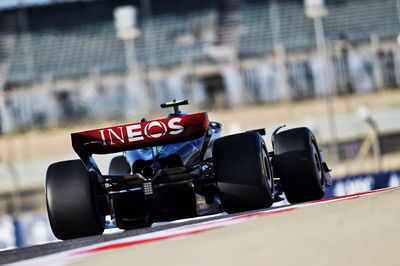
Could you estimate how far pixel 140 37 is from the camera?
34906mm

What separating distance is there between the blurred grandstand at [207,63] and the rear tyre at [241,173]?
18.6 m

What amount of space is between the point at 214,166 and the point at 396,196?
2464 millimetres

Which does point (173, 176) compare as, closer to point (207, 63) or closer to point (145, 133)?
point (145, 133)

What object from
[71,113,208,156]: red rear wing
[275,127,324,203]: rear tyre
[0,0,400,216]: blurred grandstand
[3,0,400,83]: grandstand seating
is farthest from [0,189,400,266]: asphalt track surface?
[3,0,400,83]: grandstand seating

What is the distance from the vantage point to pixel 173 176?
23.0ft

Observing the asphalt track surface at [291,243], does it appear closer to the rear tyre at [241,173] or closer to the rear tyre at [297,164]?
the rear tyre at [241,173]

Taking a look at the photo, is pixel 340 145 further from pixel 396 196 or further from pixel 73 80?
pixel 396 196

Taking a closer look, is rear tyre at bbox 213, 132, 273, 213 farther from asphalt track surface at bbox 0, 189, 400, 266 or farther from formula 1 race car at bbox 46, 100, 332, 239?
asphalt track surface at bbox 0, 189, 400, 266

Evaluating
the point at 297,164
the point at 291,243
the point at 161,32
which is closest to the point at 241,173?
the point at 297,164

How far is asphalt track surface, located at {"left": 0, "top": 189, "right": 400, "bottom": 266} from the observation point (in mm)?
3375

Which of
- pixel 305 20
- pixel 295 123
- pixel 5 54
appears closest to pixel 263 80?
pixel 295 123

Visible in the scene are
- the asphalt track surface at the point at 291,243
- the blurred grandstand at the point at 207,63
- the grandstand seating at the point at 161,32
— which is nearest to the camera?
the asphalt track surface at the point at 291,243

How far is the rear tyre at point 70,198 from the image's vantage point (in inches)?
271

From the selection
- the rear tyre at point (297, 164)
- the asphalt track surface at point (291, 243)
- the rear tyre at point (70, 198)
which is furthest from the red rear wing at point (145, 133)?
the asphalt track surface at point (291, 243)
